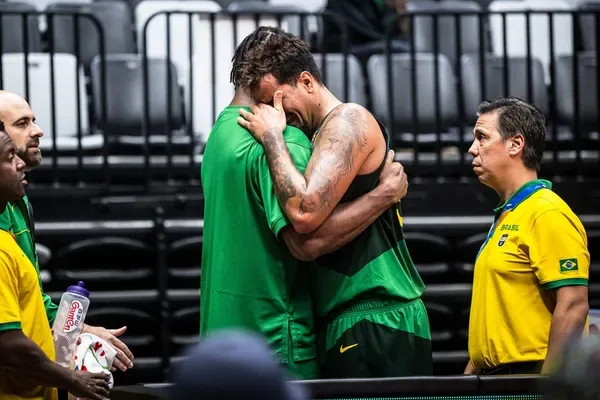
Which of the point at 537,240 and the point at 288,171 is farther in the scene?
the point at 537,240

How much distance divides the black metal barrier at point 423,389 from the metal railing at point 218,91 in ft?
12.0

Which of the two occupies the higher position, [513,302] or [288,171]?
[288,171]

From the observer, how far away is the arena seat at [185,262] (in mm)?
6398

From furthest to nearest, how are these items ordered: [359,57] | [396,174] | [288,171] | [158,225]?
[359,57] < [158,225] < [396,174] < [288,171]

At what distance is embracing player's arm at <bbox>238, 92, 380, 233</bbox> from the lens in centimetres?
330

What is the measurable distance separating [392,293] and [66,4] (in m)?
5.39

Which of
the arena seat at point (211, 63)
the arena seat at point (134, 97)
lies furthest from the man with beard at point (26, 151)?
the arena seat at point (134, 97)

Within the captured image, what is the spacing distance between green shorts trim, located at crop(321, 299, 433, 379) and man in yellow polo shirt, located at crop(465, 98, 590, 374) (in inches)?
12.9

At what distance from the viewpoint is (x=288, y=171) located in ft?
10.9

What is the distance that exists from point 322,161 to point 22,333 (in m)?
1.05

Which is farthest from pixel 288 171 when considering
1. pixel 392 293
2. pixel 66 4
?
pixel 66 4

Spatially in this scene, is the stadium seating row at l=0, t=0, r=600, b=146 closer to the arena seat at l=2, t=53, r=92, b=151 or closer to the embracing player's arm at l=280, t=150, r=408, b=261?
the arena seat at l=2, t=53, r=92, b=151

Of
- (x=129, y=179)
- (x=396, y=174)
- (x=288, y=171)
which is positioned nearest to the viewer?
(x=288, y=171)

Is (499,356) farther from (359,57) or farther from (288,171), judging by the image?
(359,57)
